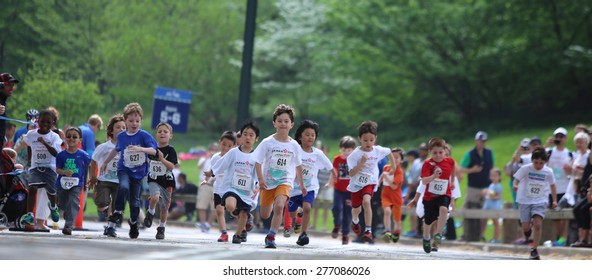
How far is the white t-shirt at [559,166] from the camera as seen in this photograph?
845 inches

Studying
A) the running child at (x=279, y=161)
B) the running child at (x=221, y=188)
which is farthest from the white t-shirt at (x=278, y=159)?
the running child at (x=221, y=188)

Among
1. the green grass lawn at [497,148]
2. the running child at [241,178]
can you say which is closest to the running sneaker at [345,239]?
the running child at [241,178]

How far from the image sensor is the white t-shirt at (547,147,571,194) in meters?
21.5

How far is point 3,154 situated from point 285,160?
3.64m

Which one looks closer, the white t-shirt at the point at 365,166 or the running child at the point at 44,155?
the running child at the point at 44,155

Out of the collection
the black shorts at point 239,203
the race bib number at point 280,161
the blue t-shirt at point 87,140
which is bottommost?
the black shorts at point 239,203

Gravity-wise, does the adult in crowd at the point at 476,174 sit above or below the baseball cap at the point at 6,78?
below

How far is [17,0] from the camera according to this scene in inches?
1048

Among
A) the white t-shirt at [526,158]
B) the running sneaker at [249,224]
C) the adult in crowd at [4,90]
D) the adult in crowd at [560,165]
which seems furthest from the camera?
the white t-shirt at [526,158]

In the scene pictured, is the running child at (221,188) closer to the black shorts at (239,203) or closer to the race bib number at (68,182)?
the black shorts at (239,203)

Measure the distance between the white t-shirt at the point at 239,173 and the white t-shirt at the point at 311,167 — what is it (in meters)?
0.88

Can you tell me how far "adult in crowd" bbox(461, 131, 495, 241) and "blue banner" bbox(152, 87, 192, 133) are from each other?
7.42 m

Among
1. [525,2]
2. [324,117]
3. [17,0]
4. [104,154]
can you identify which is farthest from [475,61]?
[104,154]

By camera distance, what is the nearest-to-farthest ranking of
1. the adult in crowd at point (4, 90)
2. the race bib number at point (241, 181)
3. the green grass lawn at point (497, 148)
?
the adult in crowd at point (4, 90)
the race bib number at point (241, 181)
the green grass lawn at point (497, 148)
